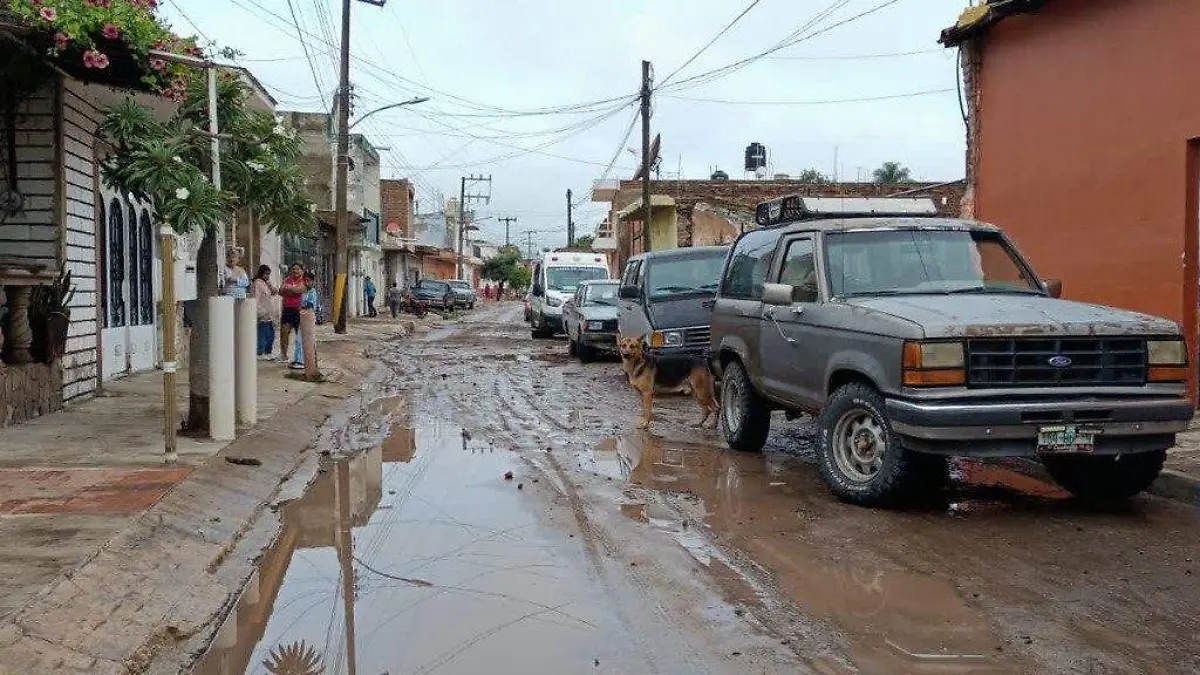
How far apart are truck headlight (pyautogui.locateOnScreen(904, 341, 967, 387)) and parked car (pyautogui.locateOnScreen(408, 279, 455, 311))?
4132cm

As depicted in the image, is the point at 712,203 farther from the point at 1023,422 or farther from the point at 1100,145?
the point at 1023,422

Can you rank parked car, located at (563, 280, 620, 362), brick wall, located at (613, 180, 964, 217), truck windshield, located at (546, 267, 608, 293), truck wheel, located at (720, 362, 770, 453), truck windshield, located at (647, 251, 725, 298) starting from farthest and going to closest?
brick wall, located at (613, 180, 964, 217) → truck windshield, located at (546, 267, 608, 293) → parked car, located at (563, 280, 620, 362) → truck windshield, located at (647, 251, 725, 298) → truck wheel, located at (720, 362, 770, 453)

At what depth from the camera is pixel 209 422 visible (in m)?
9.26

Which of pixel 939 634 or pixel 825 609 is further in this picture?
pixel 825 609

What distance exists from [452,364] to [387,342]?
766 cm

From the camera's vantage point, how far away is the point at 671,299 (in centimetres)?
1399

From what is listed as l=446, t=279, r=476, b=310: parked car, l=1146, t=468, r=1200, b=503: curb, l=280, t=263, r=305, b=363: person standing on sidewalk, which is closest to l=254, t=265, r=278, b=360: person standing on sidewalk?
l=280, t=263, r=305, b=363: person standing on sidewalk

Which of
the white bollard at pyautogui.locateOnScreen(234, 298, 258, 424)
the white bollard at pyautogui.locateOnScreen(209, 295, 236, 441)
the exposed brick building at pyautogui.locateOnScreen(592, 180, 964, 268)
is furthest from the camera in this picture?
the exposed brick building at pyautogui.locateOnScreen(592, 180, 964, 268)

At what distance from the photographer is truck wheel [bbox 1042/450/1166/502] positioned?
23.4 ft

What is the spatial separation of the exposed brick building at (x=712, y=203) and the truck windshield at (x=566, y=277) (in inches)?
123

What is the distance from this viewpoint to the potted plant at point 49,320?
400 inches

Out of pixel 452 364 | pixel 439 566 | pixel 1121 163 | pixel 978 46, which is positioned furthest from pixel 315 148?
pixel 439 566

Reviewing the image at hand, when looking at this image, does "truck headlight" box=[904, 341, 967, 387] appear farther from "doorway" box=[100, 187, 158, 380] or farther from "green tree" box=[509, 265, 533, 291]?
"green tree" box=[509, 265, 533, 291]

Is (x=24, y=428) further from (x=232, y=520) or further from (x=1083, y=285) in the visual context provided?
(x=1083, y=285)
